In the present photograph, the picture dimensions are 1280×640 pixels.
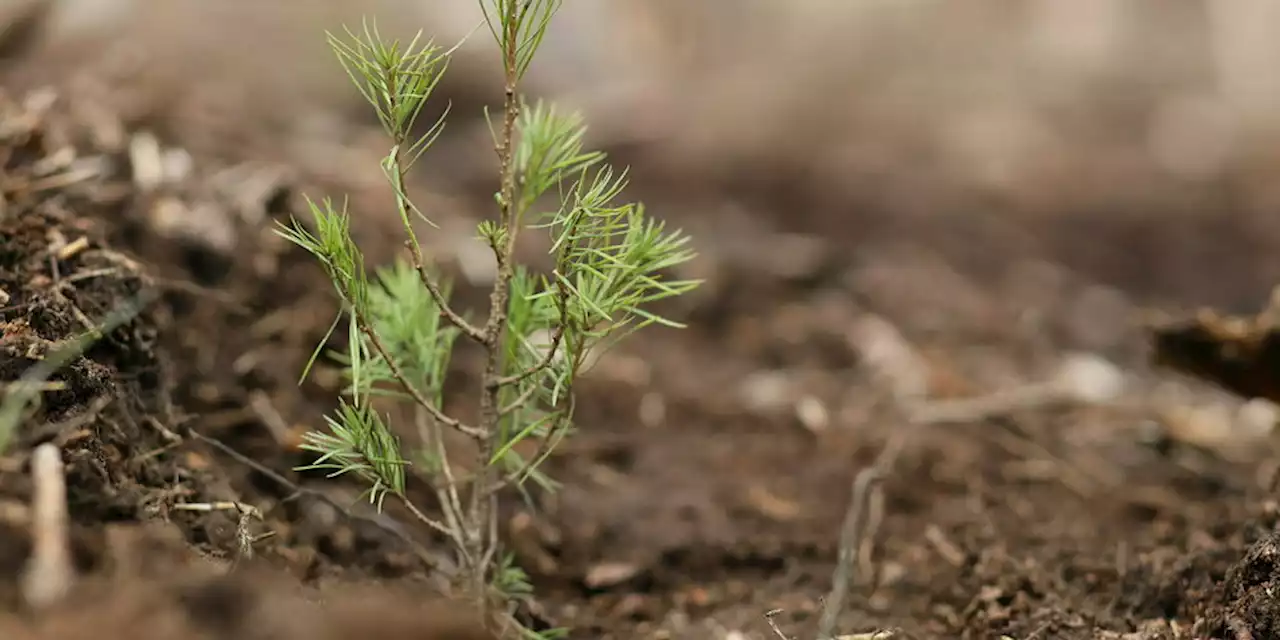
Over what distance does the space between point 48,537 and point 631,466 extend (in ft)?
4.13

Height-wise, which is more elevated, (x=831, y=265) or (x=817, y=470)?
(x=831, y=265)

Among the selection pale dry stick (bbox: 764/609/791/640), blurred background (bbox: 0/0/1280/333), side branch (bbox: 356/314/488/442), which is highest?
blurred background (bbox: 0/0/1280/333)

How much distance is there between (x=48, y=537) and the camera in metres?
0.84

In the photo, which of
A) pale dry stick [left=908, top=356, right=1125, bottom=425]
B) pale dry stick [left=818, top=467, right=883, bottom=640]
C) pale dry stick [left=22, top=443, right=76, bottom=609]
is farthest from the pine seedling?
pale dry stick [left=908, top=356, right=1125, bottom=425]

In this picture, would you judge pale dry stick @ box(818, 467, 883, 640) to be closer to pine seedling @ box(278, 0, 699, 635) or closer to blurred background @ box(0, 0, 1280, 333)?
pine seedling @ box(278, 0, 699, 635)

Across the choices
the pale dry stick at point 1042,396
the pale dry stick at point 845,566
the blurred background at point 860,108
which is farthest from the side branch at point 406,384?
the blurred background at point 860,108

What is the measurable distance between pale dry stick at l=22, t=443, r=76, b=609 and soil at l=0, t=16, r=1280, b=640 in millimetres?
12

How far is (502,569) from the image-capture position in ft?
4.05

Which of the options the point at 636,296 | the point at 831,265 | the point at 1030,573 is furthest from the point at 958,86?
the point at 636,296

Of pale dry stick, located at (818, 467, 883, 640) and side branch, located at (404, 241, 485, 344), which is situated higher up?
side branch, located at (404, 241, 485, 344)

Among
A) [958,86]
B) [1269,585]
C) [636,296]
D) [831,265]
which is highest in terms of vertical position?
[958,86]

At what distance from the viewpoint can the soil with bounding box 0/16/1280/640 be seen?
1.01m

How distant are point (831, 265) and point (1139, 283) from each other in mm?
1135

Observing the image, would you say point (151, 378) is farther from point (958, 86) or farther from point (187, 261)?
point (958, 86)
